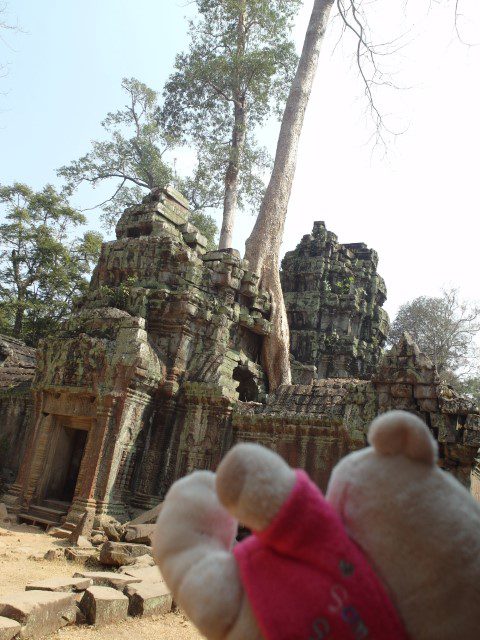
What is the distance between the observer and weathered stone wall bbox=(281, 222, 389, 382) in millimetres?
17391

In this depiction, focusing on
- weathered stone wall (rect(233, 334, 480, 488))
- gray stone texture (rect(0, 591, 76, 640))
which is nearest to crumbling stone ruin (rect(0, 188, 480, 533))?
weathered stone wall (rect(233, 334, 480, 488))

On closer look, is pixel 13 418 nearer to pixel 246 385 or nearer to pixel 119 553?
pixel 246 385

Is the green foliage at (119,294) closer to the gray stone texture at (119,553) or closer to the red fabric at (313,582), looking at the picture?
the gray stone texture at (119,553)

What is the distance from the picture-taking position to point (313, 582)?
1312 mm

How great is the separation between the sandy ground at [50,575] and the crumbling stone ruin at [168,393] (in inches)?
26.5

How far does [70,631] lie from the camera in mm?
4676

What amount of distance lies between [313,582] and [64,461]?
10.0 metres

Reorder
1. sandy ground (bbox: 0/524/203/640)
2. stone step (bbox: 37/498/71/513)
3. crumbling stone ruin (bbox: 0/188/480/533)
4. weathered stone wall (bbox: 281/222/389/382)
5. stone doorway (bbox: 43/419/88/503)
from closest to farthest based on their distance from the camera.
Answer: sandy ground (bbox: 0/524/203/640) < crumbling stone ruin (bbox: 0/188/480/533) < stone step (bbox: 37/498/71/513) < stone doorway (bbox: 43/419/88/503) < weathered stone wall (bbox: 281/222/389/382)

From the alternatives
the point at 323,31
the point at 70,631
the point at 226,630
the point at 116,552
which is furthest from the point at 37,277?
the point at 226,630

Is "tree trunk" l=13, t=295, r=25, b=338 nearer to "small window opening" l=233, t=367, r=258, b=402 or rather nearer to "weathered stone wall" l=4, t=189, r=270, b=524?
"weathered stone wall" l=4, t=189, r=270, b=524

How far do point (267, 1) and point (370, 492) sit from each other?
72.5 ft

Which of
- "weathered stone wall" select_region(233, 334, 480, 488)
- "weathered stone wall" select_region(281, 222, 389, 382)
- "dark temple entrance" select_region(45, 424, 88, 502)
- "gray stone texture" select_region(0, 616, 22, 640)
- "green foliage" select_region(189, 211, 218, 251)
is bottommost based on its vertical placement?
"gray stone texture" select_region(0, 616, 22, 640)

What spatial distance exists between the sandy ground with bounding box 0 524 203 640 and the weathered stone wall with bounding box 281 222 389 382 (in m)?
10.3

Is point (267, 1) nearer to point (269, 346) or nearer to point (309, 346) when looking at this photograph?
point (309, 346)
